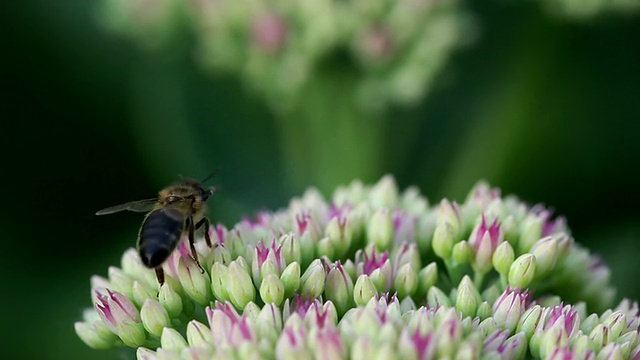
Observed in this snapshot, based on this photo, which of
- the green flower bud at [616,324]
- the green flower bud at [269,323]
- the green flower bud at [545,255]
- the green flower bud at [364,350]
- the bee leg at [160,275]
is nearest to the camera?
the green flower bud at [364,350]

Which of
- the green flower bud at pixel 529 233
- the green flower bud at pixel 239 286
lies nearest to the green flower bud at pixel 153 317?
the green flower bud at pixel 239 286

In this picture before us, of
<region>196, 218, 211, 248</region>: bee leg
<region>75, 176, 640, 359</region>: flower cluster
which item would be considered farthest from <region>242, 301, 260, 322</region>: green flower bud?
<region>196, 218, 211, 248</region>: bee leg

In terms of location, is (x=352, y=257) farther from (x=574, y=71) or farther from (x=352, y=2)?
(x=574, y=71)

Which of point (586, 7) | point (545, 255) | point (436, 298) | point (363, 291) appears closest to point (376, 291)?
point (363, 291)

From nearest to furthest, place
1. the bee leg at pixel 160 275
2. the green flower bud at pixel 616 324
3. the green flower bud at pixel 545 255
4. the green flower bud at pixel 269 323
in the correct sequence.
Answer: the green flower bud at pixel 269 323
the green flower bud at pixel 616 324
the bee leg at pixel 160 275
the green flower bud at pixel 545 255

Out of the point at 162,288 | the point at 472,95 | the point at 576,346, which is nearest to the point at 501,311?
the point at 576,346

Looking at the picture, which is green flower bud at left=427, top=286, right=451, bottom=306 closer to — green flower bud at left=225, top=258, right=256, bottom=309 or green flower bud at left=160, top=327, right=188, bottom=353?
green flower bud at left=225, top=258, right=256, bottom=309

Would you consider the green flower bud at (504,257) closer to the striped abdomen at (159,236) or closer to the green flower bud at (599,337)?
the green flower bud at (599,337)
